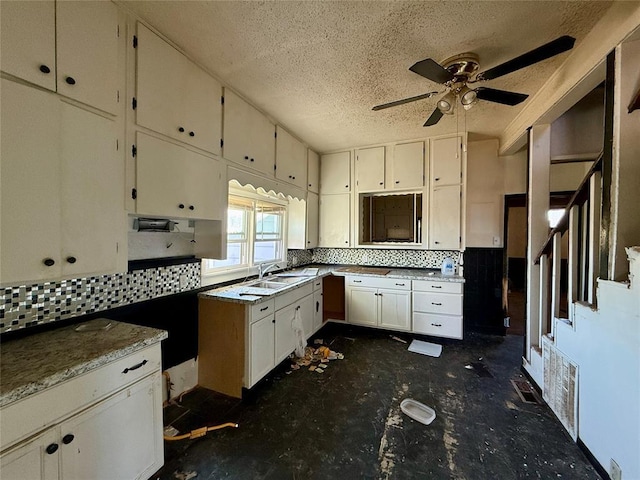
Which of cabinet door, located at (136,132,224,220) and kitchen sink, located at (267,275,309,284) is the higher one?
cabinet door, located at (136,132,224,220)

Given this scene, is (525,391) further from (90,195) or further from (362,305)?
(90,195)

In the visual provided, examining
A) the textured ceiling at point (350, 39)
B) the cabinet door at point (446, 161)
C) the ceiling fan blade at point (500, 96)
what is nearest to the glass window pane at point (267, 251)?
the textured ceiling at point (350, 39)

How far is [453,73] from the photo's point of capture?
5.98 feet

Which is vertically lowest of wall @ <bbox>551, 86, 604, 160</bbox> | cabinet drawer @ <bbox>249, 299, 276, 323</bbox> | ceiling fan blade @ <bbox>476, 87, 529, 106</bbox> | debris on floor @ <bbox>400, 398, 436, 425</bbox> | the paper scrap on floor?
debris on floor @ <bbox>400, 398, 436, 425</bbox>

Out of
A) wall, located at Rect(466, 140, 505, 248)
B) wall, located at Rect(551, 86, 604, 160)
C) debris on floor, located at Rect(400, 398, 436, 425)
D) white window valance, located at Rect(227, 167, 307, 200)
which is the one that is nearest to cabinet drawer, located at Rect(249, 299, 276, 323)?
white window valance, located at Rect(227, 167, 307, 200)

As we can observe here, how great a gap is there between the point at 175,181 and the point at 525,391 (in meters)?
3.34

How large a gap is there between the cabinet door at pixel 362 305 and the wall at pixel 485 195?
5.15 ft

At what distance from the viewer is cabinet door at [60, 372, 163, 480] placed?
1068mm

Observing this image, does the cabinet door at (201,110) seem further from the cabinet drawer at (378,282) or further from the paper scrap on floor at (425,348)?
the paper scrap on floor at (425,348)

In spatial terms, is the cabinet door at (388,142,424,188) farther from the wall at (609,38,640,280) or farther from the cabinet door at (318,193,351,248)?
the wall at (609,38,640,280)

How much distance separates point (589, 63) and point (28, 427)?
3443 mm

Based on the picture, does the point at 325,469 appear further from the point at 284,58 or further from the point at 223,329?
the point at 284,58

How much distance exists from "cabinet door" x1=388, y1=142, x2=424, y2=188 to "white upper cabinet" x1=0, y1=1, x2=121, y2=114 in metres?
3.06

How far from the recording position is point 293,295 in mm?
2758
